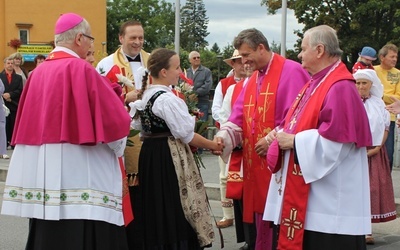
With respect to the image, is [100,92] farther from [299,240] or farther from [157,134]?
[299,240]

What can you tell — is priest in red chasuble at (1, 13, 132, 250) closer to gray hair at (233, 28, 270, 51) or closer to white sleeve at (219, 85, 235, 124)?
gray hair at (233, 28, 270, 51)

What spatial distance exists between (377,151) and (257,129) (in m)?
2.18

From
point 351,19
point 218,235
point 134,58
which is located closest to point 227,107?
point 134,58

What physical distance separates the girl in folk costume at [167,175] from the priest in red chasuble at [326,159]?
127cm

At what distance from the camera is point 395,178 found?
1135 cm

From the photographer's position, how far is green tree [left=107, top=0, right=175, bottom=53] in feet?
217

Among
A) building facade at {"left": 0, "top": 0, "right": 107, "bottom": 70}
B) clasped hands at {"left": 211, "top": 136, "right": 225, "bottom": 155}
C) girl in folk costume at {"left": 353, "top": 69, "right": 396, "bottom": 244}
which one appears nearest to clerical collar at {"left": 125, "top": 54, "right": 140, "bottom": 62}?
clasped hands at {"left": 211, "top": 136, "right": 225, "bottom": 155}

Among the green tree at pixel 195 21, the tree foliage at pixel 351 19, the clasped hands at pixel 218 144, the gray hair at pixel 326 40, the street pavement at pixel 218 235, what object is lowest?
the street pavement at pixel 218 235

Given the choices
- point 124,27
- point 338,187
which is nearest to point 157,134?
point 124,27

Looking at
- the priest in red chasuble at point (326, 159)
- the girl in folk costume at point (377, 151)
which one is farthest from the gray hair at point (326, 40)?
the girl in folk costume at point (377, 151)

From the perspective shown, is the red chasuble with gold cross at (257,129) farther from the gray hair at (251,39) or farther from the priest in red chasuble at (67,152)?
the priest in red chasuble at (67,152)

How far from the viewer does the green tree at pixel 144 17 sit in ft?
217

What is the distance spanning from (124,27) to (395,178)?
638 cm

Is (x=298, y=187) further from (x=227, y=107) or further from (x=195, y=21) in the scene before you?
(x=195, y=21)
